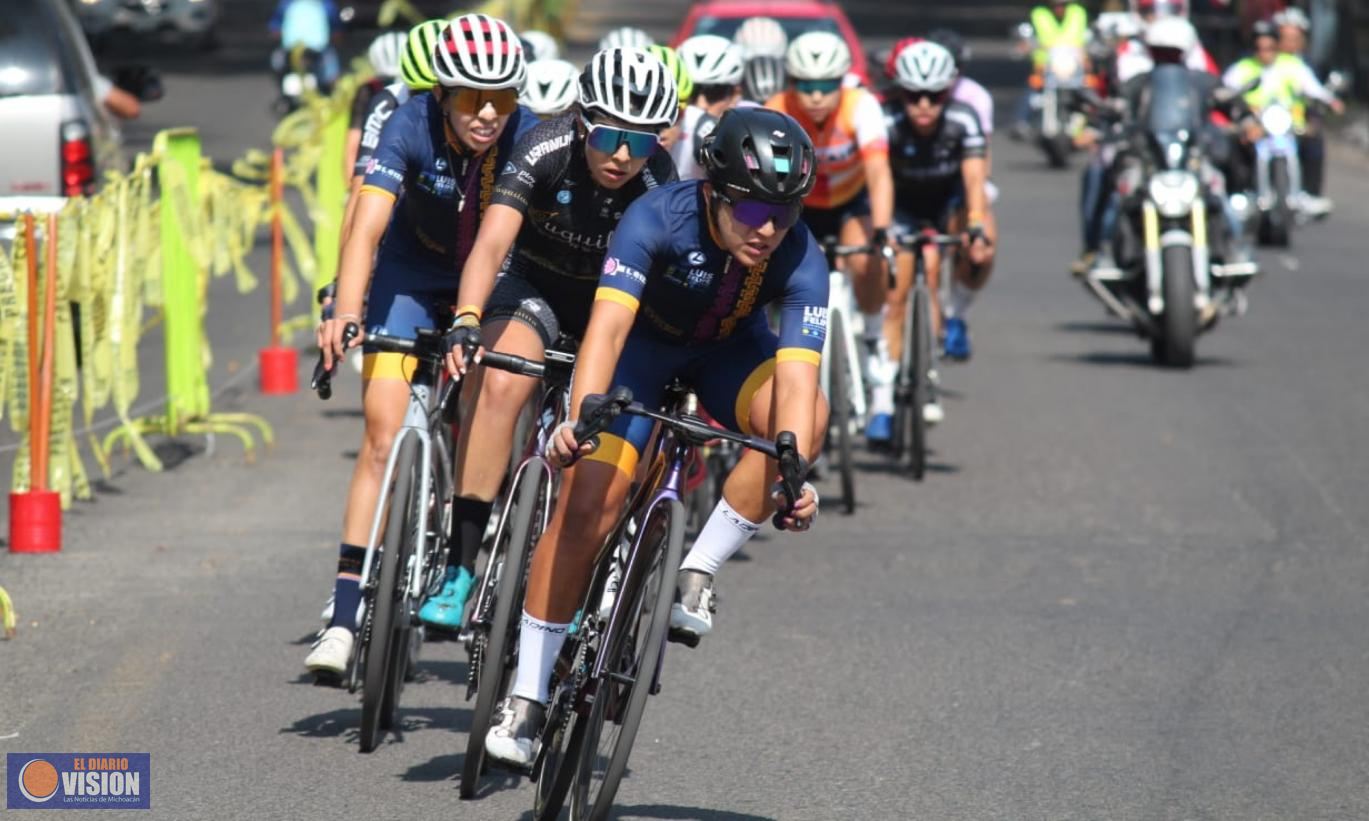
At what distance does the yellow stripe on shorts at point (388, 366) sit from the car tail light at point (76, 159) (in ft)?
20.7

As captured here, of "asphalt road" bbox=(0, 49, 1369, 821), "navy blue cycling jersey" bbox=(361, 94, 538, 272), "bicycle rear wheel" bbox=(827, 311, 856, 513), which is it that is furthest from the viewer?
"bicycle rear wheel" bbox=(827, 311, 856, 513)

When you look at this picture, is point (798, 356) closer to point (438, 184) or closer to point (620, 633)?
point (620, 633)

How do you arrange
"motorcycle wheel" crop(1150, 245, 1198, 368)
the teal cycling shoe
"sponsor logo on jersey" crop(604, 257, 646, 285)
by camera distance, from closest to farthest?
1. "sponsor logo on jersey" crop(604, 257, 646, 285)
2. the teal cycling shoe
3. "motorcycle wheel" crop(1150, 245, 1198, 368)

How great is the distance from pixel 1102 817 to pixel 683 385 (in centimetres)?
160

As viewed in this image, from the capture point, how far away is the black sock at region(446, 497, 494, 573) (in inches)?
277

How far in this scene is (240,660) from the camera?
777 cm

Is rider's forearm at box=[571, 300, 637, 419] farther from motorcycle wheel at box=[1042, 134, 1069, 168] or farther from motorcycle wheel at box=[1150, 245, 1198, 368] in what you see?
motorcycle wheel at box=[1042, 134, 1069, 168]

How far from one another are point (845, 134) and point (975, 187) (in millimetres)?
1039

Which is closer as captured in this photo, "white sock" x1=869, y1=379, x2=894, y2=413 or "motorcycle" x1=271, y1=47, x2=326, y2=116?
"white sock" x1=869, y1=379, x2=894, y2=413

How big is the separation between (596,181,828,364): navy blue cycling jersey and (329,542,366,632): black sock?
1.37m

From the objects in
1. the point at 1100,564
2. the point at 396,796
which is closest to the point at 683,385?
the point at 396,796

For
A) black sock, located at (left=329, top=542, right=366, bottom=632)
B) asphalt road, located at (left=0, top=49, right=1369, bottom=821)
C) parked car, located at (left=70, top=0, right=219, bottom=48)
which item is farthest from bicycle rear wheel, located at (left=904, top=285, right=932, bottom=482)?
parked car, located at (left=70, top=0, right=219, bottom=48)

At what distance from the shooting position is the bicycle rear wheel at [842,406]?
421 inches

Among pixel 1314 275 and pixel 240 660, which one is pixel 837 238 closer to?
pixel 240 660
